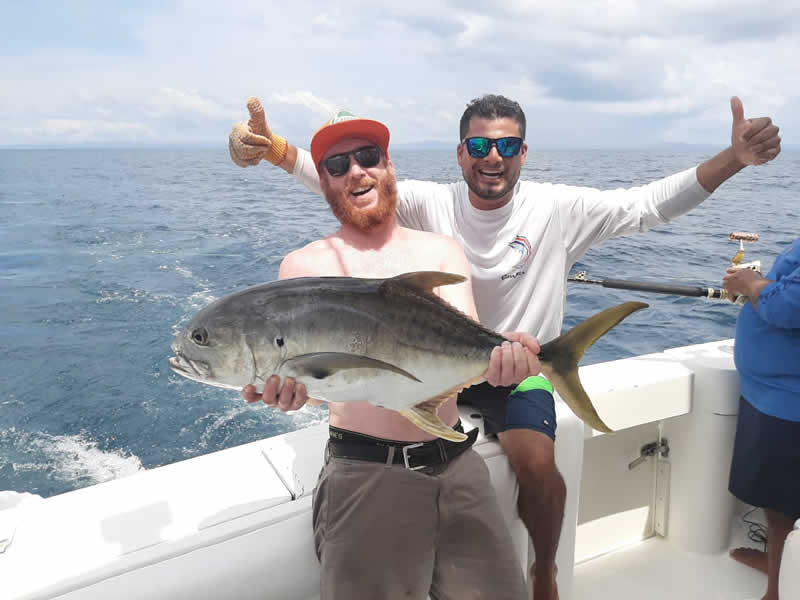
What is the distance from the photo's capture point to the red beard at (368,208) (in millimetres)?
2203

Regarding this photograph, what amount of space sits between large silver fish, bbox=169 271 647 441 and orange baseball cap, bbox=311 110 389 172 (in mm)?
838

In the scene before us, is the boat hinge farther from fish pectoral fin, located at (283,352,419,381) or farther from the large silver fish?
fish pectoral fin, located at (283,352,419,381)

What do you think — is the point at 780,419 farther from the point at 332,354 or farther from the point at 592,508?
the point at 332,354

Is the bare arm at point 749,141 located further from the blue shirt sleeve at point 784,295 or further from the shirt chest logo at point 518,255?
the shirt chest logo at point 518,255

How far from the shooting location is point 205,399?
576cm

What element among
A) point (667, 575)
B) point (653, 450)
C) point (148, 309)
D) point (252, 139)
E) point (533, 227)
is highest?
point (252, 139)

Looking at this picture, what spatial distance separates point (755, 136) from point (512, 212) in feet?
3.25

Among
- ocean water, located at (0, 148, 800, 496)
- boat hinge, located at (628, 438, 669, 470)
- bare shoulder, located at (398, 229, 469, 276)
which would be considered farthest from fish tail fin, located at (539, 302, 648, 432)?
ocean water, located at (0, 148, 800, 496)

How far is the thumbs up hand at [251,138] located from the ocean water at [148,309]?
312cm

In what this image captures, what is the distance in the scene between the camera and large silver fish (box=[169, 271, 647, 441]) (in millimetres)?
1502

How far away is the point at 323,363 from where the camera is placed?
4.87 ft

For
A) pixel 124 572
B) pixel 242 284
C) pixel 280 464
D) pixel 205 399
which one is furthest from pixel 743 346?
pixel 242 284

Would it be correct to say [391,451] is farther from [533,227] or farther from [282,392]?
[533,227]

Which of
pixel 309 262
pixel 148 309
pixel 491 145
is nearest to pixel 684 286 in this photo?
pixel 491 145
